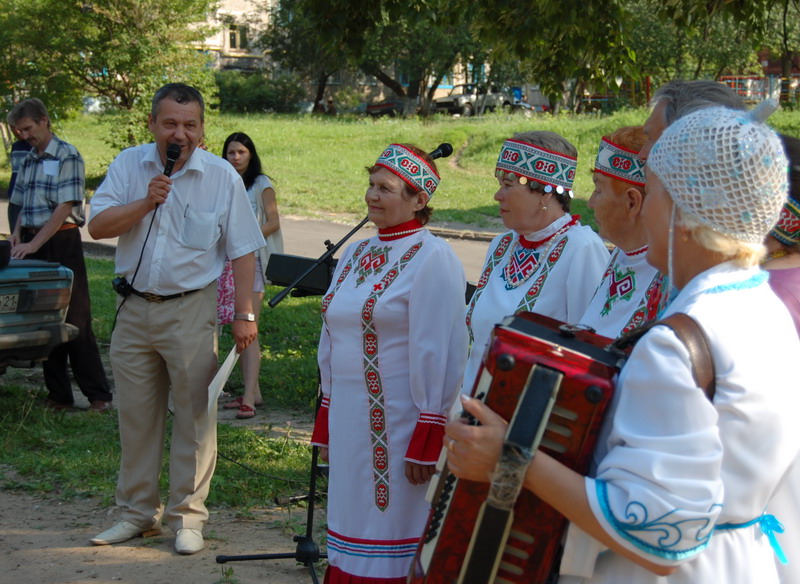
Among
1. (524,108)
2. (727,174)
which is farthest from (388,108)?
(727,174)

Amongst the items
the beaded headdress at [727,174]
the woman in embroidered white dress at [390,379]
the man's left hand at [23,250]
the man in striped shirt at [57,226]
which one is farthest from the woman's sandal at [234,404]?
the beaded headdress at [727,174]

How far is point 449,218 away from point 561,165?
14.6m

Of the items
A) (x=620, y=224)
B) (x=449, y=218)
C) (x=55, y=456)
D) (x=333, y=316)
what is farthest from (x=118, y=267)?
(x=449, y=218)

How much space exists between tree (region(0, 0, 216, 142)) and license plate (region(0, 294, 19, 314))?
16.4m

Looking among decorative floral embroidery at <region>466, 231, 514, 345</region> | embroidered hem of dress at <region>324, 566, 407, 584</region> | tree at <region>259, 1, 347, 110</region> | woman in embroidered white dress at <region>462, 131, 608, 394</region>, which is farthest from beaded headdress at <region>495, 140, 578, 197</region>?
tree at <region>259, 1, 347, 110</region>

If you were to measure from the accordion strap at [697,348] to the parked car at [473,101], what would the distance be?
42471 millimetres

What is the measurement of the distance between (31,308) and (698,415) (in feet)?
19.4

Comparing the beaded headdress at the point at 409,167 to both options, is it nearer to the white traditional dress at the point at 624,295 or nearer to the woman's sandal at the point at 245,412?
the white traditional dress at the point at 624,295

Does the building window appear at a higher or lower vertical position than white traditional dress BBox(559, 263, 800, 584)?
lower

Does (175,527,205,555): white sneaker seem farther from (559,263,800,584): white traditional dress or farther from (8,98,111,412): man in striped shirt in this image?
(559,263,800,584): white traditional dress

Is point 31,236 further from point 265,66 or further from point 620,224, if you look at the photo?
point 265,66

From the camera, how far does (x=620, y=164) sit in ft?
10.5

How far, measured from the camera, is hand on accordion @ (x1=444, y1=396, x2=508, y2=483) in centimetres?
194

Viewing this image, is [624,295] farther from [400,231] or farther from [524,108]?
[524,108]
